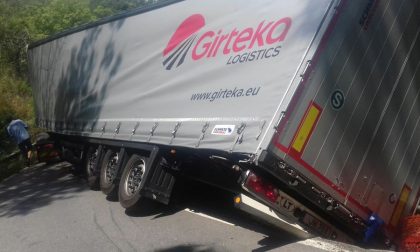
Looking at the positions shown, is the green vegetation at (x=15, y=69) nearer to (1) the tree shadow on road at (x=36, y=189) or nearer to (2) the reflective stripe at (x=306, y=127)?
(1) the tree shadow on road at (x=36, y=189)

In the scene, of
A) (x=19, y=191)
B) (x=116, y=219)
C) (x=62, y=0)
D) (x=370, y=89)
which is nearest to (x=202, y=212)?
(x=116, y=219)

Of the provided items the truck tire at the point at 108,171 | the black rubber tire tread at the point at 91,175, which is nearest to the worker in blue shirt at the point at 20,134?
the black rubber tire tread at the point at 91,175

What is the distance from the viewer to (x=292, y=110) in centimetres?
504

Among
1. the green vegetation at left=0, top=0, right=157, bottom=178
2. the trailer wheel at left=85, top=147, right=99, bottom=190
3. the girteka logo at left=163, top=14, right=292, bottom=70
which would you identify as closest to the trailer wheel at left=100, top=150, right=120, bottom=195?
the trailer wheel at left=85, top=147, right=99, bottom=190

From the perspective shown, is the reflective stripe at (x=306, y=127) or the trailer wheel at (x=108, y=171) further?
the trailer wheel at (x=108, y=171)

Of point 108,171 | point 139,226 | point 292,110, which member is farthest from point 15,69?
point 292,110

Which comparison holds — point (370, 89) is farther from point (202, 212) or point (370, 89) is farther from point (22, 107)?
point (22, 107)

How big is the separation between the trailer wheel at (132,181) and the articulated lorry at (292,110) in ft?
0.12

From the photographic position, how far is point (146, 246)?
6453 millimetres

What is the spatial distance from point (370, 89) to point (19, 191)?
349 inches

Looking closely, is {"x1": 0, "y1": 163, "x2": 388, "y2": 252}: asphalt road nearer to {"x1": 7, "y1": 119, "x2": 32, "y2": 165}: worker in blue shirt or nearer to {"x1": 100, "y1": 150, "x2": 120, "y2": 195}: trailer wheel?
{"x1": 100, "y1": 150, "x2": 120, "y2": 195}: trailer wheel

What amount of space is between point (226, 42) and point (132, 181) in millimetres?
3006

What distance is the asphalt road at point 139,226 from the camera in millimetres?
6301

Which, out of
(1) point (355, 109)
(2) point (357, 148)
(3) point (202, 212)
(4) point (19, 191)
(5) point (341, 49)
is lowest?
(4) point (19, 191)
